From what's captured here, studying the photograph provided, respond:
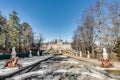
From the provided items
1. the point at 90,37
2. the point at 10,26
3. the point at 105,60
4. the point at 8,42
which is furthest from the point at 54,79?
the point at 10,26

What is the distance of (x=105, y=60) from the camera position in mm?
19969

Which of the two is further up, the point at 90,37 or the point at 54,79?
the point at 90,37

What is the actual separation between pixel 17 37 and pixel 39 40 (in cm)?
1725

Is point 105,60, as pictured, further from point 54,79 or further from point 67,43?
point 67,43

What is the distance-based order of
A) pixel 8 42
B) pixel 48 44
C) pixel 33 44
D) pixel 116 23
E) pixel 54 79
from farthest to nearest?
pixel 48 44 → pixel 33 44 → pixel 8 42 → pixel 116 23 → pixel 54 79

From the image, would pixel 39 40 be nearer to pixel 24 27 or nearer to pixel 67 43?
pixel 24 27

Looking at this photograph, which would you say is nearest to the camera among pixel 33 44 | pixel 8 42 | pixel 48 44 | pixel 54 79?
pixel 54 79

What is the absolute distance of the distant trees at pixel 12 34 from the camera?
71.7 metres

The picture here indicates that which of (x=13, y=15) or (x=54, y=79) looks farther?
(x=13, y=15)

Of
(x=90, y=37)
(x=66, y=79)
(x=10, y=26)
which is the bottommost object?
(x=66, y=79)

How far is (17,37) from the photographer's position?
78188mm

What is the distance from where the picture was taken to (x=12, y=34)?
77.0 meters

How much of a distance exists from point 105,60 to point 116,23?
23381 mm

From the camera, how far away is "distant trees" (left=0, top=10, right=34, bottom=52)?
71688 millimetres
